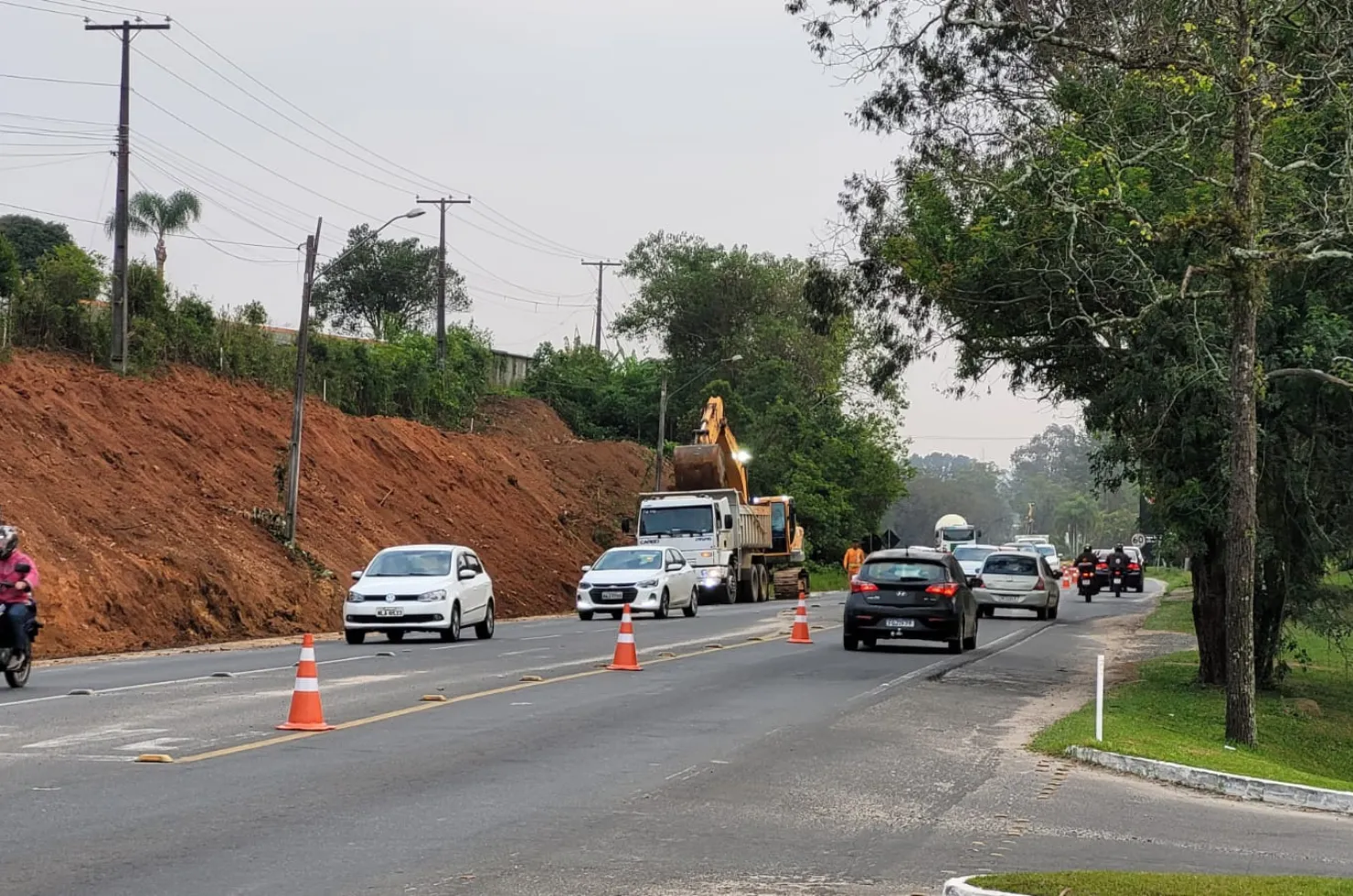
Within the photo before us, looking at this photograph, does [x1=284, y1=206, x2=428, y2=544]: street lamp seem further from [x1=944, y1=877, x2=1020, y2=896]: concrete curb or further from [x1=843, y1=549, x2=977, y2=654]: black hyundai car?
[x1=944, y1=877, x2=1020, y2=896]: concrete curb

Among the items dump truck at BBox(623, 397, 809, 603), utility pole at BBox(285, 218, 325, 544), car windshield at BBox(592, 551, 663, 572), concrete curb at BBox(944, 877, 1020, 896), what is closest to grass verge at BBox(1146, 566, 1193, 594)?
dump truck at BBox(623, 397, 809, 603)

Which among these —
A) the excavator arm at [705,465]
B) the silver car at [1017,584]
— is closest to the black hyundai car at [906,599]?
the silver car at [1017,584]

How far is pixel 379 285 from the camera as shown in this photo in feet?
285

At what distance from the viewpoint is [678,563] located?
41.2m

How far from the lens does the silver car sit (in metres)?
43.2

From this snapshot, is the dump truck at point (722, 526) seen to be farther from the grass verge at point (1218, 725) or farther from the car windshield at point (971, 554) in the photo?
the grass verge at point (1218, 725)

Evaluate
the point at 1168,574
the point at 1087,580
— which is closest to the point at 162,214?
the point at 1087,580

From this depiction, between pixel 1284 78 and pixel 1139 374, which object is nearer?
pixel 1284 78

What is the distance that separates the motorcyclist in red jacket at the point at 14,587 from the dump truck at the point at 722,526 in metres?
31.8

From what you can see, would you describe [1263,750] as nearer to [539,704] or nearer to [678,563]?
[539,704]

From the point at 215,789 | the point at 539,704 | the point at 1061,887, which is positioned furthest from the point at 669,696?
the point at 1061,887

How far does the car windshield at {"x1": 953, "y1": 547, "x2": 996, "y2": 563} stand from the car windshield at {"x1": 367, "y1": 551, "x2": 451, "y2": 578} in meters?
24.7

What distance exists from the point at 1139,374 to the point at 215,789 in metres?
14.6

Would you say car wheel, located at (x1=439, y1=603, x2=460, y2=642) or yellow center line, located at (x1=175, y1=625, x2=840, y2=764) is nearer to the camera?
yellow center line, located at (x1=175, y1=625, x2=840, y2=764)
